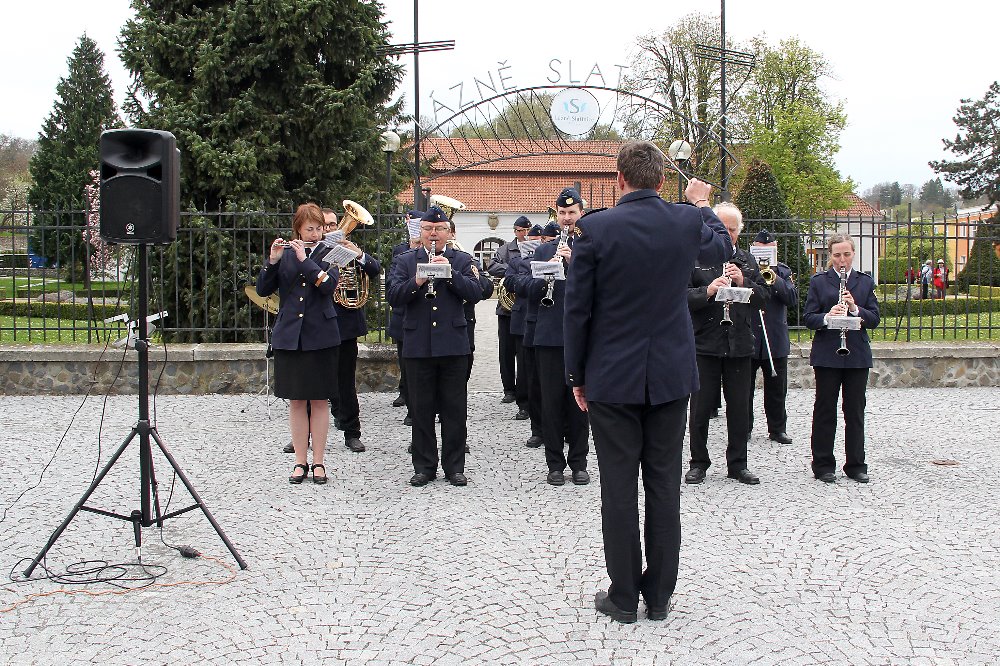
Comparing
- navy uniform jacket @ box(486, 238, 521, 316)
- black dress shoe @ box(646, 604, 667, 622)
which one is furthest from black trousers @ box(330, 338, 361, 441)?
black dress shoe @ box(646, 604, 667, 622)

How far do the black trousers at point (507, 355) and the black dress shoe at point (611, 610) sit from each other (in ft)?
19.3

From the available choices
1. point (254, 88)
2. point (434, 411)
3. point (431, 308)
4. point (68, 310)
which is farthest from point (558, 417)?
point (68, 310)

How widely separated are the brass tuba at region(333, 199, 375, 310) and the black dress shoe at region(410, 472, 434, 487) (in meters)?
1.80

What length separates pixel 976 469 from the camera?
282 inches

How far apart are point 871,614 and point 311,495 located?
368 centimetres

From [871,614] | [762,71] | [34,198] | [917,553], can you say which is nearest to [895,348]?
[917,553]

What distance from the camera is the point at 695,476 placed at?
22.1ft

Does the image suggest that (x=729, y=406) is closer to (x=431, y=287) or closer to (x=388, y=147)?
(x=431, y=287)

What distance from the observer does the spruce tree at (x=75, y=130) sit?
1590 inches

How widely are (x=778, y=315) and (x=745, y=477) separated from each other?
2.12 metres

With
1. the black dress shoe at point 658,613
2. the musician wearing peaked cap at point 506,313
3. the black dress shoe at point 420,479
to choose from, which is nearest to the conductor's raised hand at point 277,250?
the black dress shoe at point 420,479

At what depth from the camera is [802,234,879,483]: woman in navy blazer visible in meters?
6.69

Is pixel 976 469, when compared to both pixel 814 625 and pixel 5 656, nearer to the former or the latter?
pixel 814 625

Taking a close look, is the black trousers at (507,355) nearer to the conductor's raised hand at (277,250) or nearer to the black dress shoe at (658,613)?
the conductor's raised hand at (277,250)
